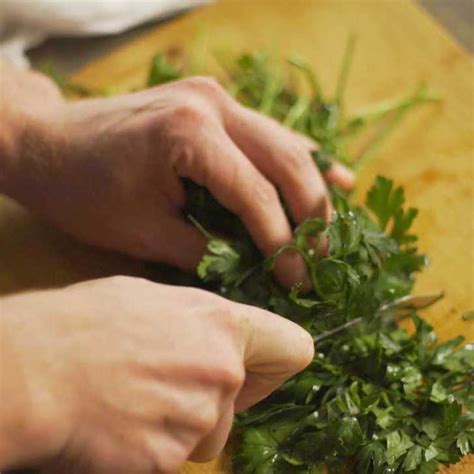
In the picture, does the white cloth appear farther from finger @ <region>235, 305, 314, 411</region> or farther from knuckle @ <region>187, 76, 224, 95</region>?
finger @ <region>235, 305, 314, 411</region>

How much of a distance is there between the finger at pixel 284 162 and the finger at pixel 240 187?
3 centimetres

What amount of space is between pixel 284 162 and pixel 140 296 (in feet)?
1.45

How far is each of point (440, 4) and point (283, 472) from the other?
1375mm

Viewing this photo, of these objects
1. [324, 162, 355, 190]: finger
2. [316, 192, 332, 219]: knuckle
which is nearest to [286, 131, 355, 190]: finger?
[324, 162, 355, 190]: finger

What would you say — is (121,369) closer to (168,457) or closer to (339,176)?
(168,457)

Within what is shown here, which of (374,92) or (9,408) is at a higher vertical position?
(374,92)

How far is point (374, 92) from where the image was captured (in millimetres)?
1747

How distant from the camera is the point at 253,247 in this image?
1272mm

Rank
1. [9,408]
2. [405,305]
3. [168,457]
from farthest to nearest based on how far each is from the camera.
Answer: [405,305]
[168,457]
[9,408]

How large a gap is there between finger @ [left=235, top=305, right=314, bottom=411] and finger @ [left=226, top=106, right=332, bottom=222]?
1.05ft

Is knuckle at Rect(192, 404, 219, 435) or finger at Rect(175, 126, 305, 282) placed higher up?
finger at Rect(175, 126, 305, 282)

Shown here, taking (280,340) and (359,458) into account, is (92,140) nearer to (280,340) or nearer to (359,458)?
(280,340)

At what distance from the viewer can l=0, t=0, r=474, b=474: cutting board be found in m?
1.44

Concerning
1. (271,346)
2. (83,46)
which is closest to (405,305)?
(271,346)
